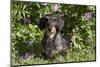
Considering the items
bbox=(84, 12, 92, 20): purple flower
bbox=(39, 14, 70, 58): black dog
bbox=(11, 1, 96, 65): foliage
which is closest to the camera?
bbox=(11, 1, 96, 65): foliage

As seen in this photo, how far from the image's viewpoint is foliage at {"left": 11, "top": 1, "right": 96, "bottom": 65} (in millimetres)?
2236

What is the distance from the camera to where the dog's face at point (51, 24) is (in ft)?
7.64

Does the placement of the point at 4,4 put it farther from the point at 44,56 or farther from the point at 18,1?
the point at 44,56

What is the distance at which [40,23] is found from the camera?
2316 millimetres

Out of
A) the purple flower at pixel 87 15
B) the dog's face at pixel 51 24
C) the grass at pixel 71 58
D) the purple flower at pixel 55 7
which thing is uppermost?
the purple flower at pixel 55 7

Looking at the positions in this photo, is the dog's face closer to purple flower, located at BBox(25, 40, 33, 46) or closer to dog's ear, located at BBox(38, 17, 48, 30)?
dog's ear, located at BBox(38, 17, 48, 30)

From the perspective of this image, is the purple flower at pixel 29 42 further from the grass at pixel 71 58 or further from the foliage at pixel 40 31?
the grass at pixel 71 58

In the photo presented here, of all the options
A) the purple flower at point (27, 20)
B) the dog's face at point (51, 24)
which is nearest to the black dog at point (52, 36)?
the dog's face at point (51, 24)

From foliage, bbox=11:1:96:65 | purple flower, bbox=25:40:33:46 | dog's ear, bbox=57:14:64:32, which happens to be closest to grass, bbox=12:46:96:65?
foliage, bbox=11:1:96:65

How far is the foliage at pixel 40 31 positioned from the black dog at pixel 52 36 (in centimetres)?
5

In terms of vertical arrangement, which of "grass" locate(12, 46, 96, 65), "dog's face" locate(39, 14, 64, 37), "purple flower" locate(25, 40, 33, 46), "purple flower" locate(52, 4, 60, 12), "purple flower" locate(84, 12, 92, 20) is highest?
"purple flower" locate(52, 4, 60, 12)

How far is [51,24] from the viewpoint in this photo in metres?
2.36

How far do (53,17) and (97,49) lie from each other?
0.62 metres

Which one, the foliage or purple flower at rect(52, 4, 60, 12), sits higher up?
purple flower at rect(52, 4, 60, 12)
